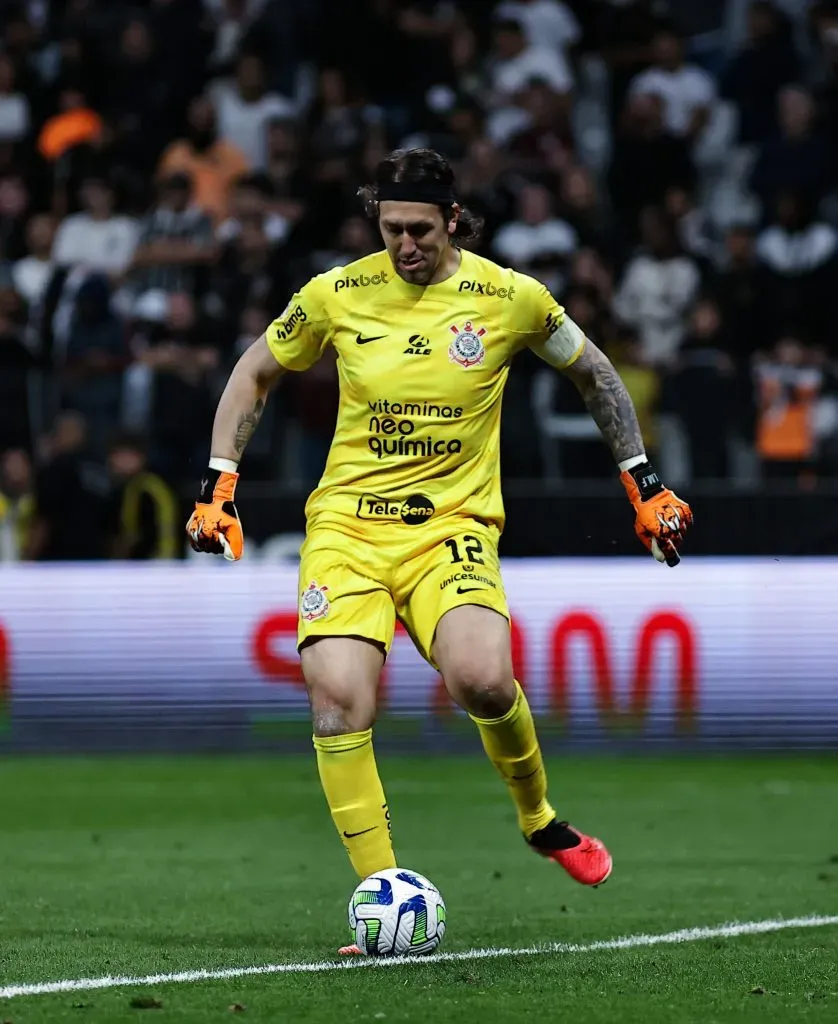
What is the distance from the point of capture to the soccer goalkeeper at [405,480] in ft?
20.5

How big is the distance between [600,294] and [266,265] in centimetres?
248

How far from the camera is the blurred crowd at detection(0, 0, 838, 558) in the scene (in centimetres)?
1381

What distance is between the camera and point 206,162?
1655 centimetres

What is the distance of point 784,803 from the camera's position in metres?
10.3

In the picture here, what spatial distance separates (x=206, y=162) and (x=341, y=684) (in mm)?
10989

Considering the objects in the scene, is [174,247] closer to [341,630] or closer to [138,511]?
[138,511]

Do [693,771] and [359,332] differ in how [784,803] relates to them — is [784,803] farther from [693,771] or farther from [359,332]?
[359,332]

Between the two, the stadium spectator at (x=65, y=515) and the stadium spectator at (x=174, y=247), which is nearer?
the stadium spectator at (x=65, y=515)

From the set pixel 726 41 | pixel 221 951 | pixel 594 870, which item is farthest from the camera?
pixel 726 41

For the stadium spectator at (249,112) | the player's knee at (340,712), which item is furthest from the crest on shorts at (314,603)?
the stadium spectator at (249,112)

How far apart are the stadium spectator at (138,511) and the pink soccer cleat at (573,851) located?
6971 mm

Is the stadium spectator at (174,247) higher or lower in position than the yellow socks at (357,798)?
higher

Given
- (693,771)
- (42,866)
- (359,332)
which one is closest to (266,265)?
(693,771)

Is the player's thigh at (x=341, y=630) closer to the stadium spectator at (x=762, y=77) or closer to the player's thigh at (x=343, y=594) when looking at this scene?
the player's thigh at (x=343, y=594)
